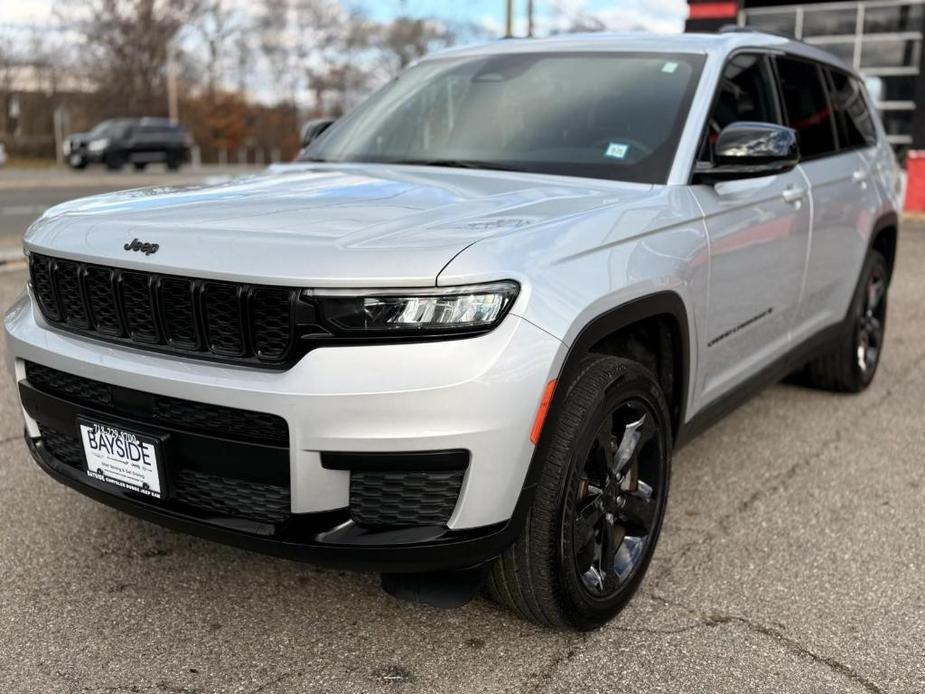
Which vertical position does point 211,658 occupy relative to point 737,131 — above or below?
below

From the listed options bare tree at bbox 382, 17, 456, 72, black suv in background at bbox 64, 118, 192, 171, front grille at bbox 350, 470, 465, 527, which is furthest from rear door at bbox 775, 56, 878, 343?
bare tree at bbox 382, 17, 456, 72

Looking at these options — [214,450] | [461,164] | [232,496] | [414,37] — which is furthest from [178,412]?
[414,37]

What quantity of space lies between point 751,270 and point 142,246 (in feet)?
7.08

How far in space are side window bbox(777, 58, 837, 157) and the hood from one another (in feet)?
5.04

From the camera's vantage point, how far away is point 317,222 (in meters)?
2.46

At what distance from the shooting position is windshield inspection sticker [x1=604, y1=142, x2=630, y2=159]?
3.31 m

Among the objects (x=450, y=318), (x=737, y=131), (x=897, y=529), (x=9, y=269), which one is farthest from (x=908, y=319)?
(x=9, y=269)

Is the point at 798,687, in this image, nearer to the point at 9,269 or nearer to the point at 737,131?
the point at 737,131

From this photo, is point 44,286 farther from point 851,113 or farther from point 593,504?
point 851,113

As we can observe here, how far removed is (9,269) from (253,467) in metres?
7.34

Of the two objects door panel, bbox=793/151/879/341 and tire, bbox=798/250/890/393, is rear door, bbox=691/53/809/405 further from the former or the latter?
tire, bbox=798/250/890/393

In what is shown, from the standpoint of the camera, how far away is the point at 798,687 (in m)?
2.47

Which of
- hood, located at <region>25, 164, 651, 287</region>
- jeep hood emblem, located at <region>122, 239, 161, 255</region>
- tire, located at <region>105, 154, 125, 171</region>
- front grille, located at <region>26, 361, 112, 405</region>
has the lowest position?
tire, located at <region>105, 154, 125, 171</region>

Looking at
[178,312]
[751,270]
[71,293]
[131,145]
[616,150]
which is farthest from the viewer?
[131,145]
